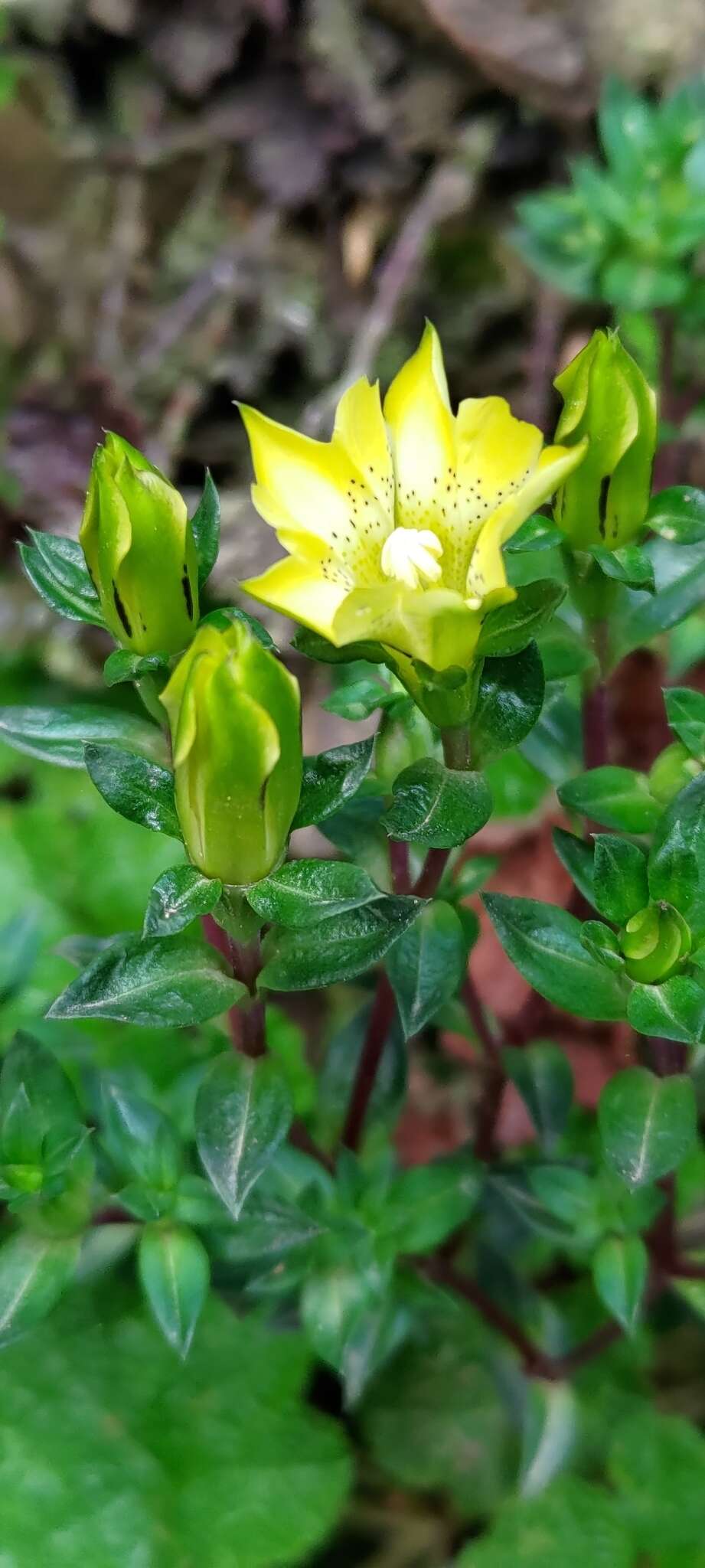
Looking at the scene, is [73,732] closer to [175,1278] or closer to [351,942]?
[351,942]

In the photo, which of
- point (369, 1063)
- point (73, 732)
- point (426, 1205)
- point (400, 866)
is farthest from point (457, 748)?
point (426, 1205)

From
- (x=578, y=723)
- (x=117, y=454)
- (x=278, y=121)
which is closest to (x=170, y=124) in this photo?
(x=278, y=121)

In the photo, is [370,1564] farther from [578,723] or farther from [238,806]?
[238,806]

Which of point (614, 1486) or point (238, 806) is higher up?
point (238, 806)

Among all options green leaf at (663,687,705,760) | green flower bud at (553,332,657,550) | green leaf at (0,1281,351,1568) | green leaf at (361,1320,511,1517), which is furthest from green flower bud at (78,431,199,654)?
green leaf at (361,1320,511,1517)

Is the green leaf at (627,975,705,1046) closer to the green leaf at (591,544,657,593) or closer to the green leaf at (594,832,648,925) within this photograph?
the green leaf at (594,832,648,925)

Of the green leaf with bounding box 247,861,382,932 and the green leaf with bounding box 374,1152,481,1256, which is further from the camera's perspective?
the green leaf with bounding box 374,1152,481,1256

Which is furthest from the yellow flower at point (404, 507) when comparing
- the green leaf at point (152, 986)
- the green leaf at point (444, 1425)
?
the green leaf at point (444, 1425)
